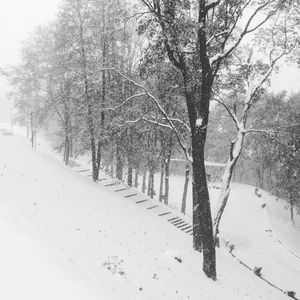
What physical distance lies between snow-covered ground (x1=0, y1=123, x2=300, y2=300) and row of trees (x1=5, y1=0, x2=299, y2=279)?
1799 millimetres

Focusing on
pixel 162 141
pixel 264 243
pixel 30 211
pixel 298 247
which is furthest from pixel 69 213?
pixel 298 247

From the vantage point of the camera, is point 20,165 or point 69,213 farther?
point 20,165

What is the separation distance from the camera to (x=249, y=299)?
12.1 metres

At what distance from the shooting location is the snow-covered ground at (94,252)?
725 centimetres

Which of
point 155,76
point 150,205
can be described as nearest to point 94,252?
point 150,205

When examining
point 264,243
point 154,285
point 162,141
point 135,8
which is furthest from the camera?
point 264,243

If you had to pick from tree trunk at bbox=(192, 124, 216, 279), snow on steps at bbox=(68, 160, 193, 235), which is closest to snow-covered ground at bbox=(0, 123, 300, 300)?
snow on steps at bbox=(68, 160, 193, 235)

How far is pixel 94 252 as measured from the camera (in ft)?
36.7

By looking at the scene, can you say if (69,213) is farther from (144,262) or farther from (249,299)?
(249,299)

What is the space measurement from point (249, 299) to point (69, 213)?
864 centimetres

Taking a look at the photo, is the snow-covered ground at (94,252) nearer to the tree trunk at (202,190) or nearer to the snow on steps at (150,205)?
the snow on steps at (150,205)

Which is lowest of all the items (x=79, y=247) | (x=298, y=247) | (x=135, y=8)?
(x=298, y=247)

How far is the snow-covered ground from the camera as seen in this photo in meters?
7.25

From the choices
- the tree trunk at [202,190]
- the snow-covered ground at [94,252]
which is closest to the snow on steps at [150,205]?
the snow-covered ground at [94,252]
